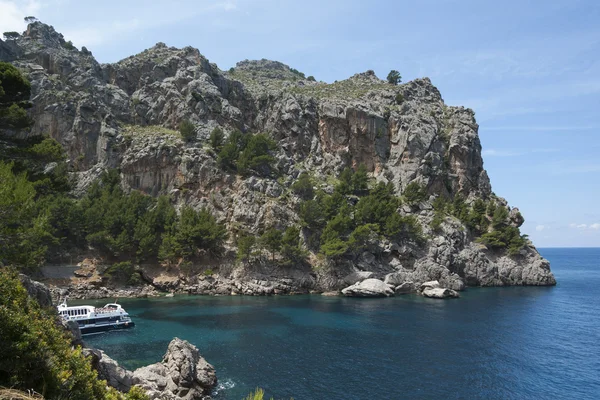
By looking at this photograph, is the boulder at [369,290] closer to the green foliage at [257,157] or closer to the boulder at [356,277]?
the boulder at [356,277]

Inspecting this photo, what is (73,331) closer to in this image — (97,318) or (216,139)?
(97,318)

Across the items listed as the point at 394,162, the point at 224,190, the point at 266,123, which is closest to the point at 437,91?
the point at 394,162

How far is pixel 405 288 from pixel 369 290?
31.1ft

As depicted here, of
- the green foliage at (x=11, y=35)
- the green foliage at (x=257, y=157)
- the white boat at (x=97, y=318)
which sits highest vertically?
the green foliage at (x=11, y=35)

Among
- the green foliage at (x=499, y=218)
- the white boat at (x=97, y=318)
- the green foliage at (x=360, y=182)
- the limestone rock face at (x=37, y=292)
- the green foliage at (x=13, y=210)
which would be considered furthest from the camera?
the green foliage at (x=360, y=182)

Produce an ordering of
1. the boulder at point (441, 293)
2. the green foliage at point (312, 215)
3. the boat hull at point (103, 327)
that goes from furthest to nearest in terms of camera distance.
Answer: the green foliage at point (312, 215), the boulder at point (441, 293), the boat hull at point (103, 327)

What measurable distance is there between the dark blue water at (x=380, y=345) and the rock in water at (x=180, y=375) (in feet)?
5.77

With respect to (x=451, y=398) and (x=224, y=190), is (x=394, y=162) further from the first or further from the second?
(x=451, y=398)

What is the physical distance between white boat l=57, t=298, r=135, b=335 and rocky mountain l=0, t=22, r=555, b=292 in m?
29.2

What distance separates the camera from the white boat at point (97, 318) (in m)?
47.3

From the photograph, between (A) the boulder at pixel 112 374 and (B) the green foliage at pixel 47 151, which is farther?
(B) the green foliage at pixel 47 151

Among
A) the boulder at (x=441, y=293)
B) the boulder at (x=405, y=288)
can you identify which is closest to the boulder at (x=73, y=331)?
the boulder at (x=405, y=288)

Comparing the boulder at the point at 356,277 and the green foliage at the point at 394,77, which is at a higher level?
the green foliage at the point at 394,77

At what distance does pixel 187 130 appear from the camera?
313ft
